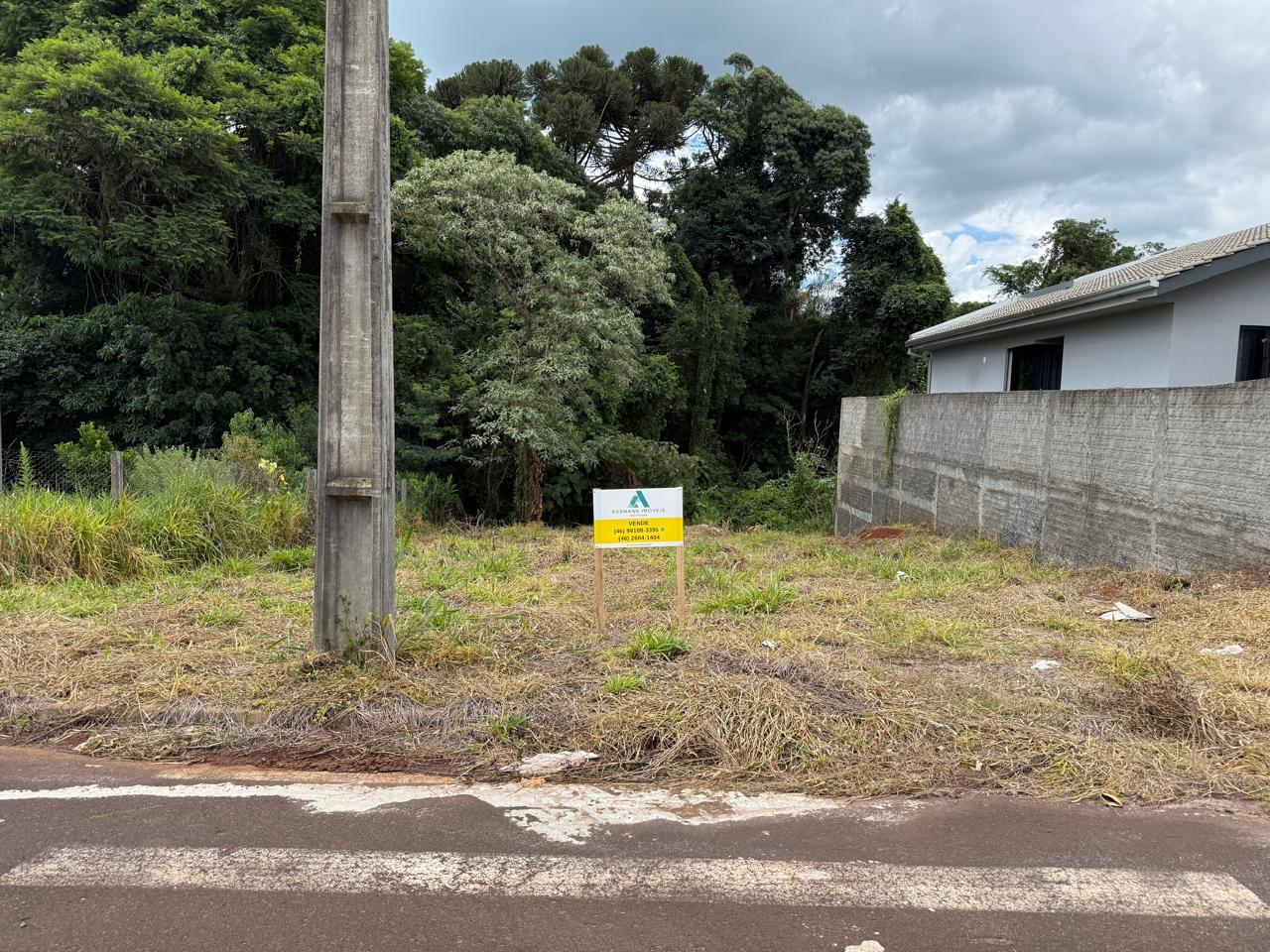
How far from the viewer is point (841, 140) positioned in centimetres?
3036

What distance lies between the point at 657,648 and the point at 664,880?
2360 millimetres

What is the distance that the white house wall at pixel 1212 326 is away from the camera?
444 inches

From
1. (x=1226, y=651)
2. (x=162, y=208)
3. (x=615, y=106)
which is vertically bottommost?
(x=1226, y=651)

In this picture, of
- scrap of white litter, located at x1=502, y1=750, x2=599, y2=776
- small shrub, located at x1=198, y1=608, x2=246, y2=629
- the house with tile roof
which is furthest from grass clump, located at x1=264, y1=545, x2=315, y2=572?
the house with tile roof

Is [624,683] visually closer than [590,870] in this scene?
No

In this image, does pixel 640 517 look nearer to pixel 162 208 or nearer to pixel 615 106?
pixel 162 208

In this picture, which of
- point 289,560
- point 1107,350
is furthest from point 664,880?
point 1107,350

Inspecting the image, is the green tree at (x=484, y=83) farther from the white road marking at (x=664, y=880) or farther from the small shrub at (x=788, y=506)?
the white road marking at (x=664, y=880)

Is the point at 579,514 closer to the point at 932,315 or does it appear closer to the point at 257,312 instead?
the point at 257,312

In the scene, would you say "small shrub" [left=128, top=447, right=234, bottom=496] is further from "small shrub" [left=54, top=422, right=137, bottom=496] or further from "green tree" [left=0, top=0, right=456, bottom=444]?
"green tree" [left=0, top=0, right=456, bottom=444]

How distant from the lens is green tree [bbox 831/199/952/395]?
28.8m

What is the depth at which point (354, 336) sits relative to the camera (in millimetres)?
4797

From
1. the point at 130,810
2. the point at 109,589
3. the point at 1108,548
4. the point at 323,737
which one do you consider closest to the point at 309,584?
the point at 109,589

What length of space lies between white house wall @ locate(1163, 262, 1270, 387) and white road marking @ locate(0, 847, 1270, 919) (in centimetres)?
1037
